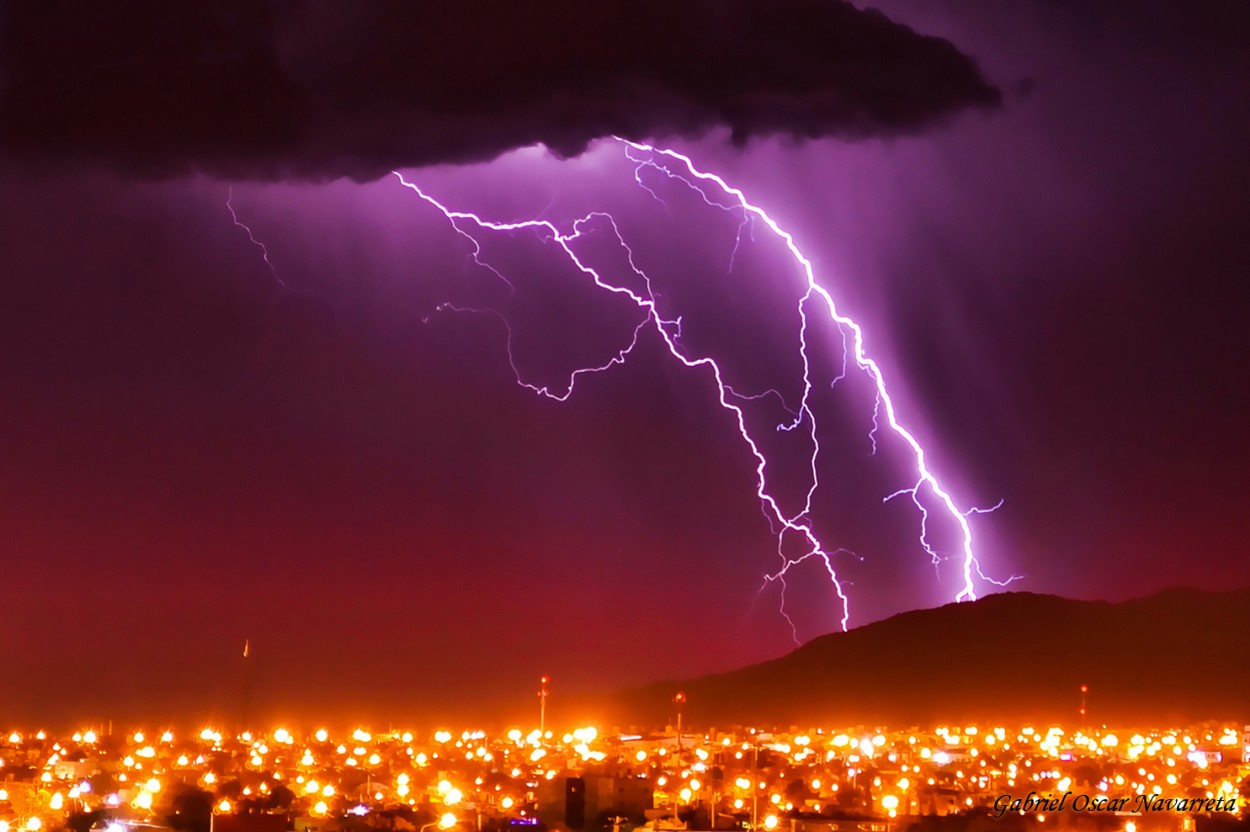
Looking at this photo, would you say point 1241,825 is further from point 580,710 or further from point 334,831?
point 580,710

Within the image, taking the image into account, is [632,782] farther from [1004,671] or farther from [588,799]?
[1004,671]

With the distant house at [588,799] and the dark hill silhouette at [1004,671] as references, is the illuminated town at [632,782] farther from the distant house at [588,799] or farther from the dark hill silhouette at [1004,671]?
the dark hill silhouette at [1004,671]

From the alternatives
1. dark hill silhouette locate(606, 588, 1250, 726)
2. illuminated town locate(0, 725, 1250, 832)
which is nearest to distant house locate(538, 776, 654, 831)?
illuminated town locate(0, 725, 1250, 832)

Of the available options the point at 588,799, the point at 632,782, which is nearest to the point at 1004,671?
the point at 632,782

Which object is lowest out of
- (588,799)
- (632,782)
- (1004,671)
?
(588,799)

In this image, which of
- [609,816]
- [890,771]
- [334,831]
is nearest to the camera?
[334,831]

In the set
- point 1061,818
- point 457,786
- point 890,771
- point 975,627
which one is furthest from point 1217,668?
point 1061,818
